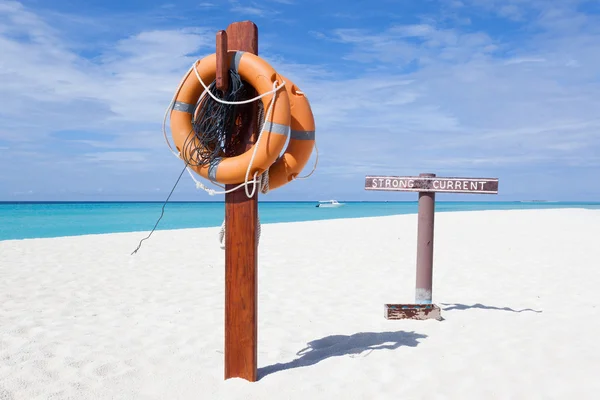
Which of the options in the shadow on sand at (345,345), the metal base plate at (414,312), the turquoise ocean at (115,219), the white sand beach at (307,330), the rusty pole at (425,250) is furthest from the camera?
the turquoise ocean at (115,219)

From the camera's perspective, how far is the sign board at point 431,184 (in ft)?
12.7

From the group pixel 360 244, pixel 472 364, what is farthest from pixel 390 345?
pixel 360 244

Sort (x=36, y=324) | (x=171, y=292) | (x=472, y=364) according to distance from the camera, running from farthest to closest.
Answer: (x=171, y=292), (x=36, y=324), (x=472, y=364)

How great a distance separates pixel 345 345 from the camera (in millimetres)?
3219

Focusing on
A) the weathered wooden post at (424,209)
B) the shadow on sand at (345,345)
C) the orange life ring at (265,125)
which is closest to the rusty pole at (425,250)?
the weathered wooden post at (424,209)

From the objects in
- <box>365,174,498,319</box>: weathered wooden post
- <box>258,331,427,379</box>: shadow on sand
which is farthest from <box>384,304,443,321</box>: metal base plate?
<box>258,331,427,379</box>: shadow on sand

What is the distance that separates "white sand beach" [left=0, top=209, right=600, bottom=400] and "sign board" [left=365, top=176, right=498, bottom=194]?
1101 millimetres

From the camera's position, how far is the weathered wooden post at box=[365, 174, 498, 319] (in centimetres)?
385

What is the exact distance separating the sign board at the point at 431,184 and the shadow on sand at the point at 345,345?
1245 mm

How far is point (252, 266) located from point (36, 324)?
83.7 inches

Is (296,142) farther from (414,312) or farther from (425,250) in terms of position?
(414,312)

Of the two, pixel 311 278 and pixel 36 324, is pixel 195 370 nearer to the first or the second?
pixel 36 324

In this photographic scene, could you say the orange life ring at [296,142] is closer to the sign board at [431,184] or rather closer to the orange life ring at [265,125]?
the orange life ring at [265,125]

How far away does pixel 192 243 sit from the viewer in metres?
9.16
